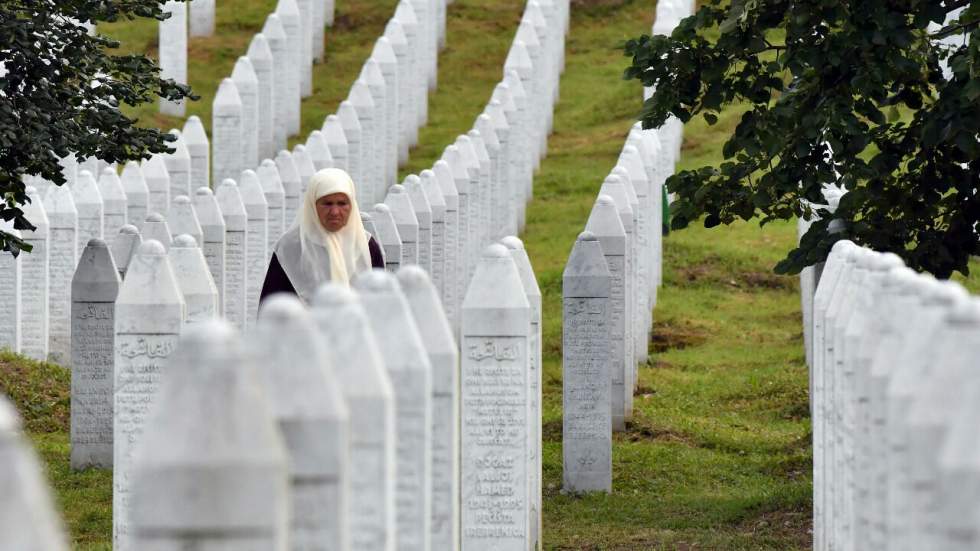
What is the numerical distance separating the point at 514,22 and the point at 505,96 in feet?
36.6

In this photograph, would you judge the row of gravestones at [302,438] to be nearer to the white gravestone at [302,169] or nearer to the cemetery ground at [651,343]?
the cemetery ground at [651,343]

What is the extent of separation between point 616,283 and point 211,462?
32.2ft

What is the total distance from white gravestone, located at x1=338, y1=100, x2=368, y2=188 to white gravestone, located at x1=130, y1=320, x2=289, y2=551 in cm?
1715

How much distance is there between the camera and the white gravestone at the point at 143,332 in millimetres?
8328

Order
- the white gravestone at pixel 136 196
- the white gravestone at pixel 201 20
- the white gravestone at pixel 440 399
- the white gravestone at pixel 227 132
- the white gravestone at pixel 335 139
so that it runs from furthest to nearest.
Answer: the white gravestone at pixel 201 20, the white gravestone at pixel 227 132, the white gravestone at pixel 335 139, the white gravestone at pixel 136 196, the white gravestone at pixel 440 399

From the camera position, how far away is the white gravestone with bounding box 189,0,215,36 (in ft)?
105

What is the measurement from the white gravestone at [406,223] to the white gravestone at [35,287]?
2734 millimetres

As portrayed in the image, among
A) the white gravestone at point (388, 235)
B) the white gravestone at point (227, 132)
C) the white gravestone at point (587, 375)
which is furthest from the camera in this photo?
the white gravestone at point (227, 132)

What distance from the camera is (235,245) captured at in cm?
1519

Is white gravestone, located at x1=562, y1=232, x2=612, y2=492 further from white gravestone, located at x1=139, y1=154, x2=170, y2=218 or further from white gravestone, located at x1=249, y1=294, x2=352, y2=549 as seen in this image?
white gravestone, located at x1=249, y1=294, x2=352, y2=549

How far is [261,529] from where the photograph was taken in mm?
4109

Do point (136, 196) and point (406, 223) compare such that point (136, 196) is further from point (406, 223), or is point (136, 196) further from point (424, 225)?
point (406, 223)

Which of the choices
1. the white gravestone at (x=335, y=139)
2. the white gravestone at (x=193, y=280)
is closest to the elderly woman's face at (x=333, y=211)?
the white gravestone at (x=193, y=280)

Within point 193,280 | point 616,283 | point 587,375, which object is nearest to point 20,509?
point 193,280
